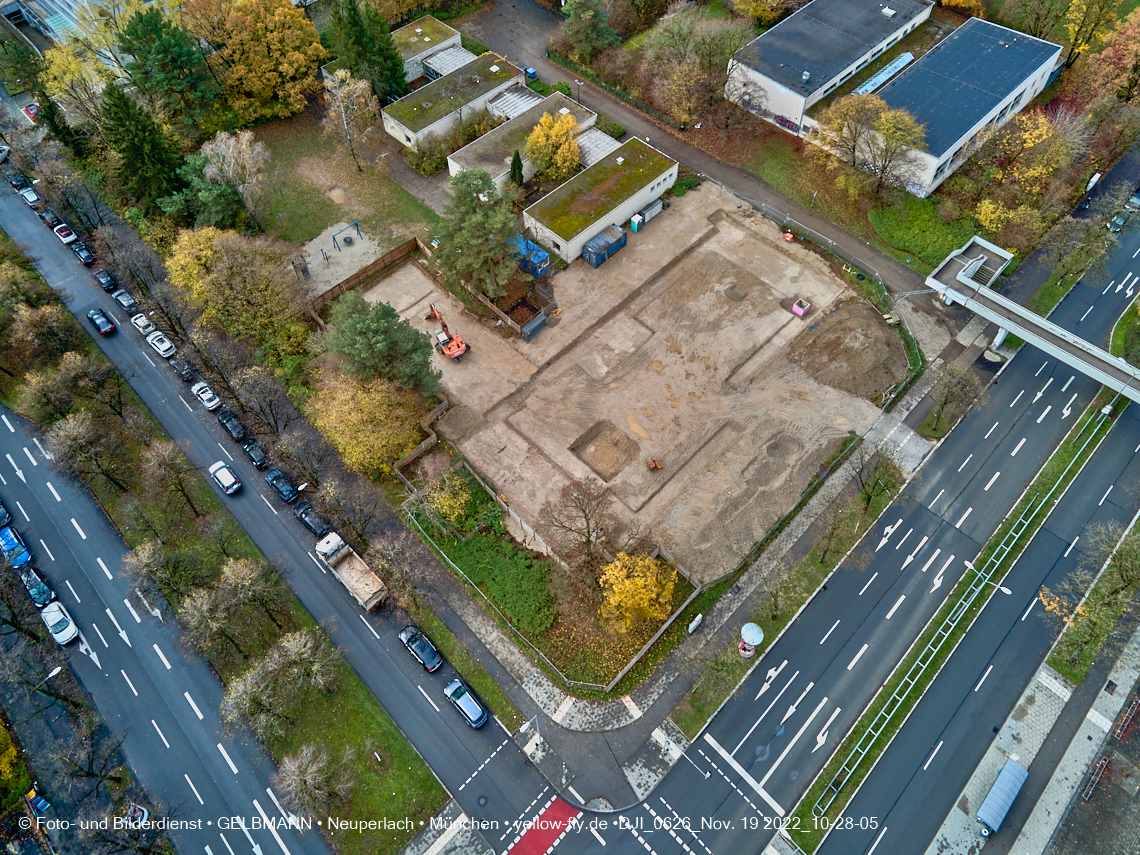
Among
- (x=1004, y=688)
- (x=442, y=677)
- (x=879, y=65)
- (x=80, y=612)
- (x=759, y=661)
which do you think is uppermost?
(x=879, y=65)

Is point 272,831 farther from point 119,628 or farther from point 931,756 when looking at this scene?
point 931,756

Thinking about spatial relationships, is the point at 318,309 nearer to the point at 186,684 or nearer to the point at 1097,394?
the point at 186,684

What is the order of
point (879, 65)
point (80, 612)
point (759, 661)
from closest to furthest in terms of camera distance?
point (759, 661), point (80, 612), point (879, 65)

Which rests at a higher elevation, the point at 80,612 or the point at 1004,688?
the point at 1004,688

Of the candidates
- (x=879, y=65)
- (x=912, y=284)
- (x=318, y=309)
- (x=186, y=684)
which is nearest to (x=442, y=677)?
(x=186, y=684)

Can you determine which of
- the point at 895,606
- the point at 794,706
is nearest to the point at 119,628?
the point at 794,706

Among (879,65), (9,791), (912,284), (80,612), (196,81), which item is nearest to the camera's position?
(9,791)
